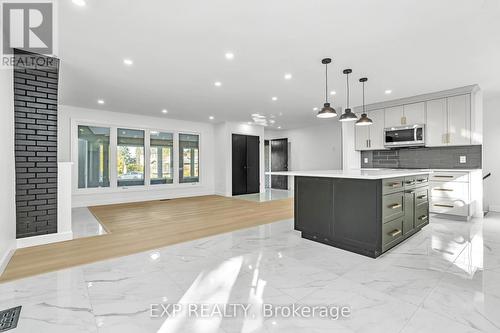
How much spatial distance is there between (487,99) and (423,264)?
17.1 ft

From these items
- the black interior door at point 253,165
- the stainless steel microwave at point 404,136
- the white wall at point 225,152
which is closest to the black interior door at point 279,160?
the black interior door at point 253,165

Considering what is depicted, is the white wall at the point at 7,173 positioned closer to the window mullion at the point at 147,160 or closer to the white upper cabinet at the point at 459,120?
the window mullion at the point at 147,160

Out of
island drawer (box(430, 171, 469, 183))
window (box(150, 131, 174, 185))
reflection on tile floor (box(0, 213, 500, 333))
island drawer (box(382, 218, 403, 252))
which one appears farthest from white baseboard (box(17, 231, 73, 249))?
island drawer (box(430, 171, 469, 183))

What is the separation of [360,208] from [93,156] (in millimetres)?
6629

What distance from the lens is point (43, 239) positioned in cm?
330

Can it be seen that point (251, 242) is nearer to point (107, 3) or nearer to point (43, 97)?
point (107, 3)

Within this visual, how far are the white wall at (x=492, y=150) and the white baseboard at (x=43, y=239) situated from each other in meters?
8.19

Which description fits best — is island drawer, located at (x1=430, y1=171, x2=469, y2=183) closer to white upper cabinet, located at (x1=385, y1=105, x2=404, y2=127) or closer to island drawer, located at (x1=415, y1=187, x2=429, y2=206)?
island drawer, located at (x1=415, y1=187, x2=429, y2=206)

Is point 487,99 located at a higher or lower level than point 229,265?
higher

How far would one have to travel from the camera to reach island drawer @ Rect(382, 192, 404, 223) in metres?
2.77

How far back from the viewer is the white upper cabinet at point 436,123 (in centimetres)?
483

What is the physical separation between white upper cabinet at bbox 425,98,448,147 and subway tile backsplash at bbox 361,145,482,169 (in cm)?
39

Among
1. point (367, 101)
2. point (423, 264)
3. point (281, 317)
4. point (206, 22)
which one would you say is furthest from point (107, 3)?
point (367, 101)

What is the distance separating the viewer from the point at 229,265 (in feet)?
8.46
